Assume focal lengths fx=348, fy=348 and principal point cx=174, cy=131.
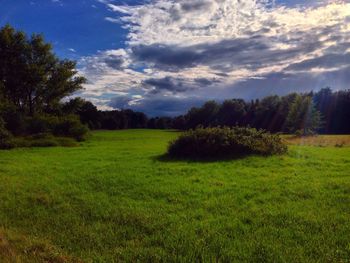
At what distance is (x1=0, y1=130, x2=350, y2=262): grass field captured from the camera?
254 inches

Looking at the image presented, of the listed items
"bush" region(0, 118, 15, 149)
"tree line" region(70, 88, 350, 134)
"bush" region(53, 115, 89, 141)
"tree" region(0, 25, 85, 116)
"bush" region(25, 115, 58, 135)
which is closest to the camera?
"bush" region(0, 118, 15, 149)

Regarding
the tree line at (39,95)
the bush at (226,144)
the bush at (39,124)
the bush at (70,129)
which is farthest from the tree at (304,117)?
the bush at (226,144)

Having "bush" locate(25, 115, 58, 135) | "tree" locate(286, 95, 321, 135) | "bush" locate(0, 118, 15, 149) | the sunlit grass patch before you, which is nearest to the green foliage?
"tree" locate(286, 95, 321, 135)

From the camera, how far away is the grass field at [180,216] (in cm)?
645

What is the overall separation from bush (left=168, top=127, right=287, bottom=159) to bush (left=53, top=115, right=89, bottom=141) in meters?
27.6

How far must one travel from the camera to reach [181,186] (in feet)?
38.7

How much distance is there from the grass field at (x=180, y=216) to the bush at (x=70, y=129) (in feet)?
103

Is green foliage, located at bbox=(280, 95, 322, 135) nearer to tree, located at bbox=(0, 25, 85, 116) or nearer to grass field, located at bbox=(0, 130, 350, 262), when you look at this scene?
tree, located at bbox=(0, 25, 85, 116)

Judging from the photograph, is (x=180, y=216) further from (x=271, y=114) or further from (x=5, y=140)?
(x=271, y=114)

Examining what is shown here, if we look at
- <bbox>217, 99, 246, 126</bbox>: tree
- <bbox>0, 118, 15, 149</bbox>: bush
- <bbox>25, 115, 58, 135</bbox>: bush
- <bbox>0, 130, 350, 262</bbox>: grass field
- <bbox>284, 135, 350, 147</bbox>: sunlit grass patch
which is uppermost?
<bbox>217, 99, 246, 126</bbox>: tree

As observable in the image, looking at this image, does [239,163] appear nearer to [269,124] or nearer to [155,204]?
[155,204]

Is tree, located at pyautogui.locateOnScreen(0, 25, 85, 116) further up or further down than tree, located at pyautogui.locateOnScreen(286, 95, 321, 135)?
further up

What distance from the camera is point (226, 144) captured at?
19.4 metres

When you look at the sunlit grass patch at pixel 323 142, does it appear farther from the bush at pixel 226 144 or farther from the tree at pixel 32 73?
the tree at pixel 32 73
